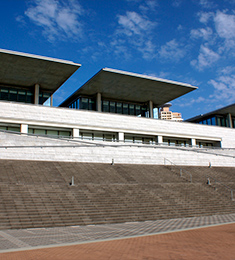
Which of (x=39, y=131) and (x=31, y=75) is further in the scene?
(x=31, y=75)

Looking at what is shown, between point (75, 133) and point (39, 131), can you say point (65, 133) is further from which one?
point (39, 131)

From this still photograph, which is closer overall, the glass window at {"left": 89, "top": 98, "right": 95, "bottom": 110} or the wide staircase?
the wide staircase

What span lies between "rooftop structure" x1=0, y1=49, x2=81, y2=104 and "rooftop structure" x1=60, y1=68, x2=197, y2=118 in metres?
3.97

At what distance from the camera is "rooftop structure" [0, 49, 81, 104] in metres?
31.6

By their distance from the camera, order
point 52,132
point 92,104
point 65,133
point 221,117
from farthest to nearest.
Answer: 1. point 221,117
2. point 92,104
3. point 65,133
4. point 52,132

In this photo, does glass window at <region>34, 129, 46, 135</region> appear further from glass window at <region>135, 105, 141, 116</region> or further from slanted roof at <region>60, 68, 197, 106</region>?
glass window at <region>135, 105, 141, 116</region>

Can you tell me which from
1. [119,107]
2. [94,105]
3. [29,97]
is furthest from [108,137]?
[29,97]

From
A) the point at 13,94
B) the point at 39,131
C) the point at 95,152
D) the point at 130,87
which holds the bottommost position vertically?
the point at 95,152

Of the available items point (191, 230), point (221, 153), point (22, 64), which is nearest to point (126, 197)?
point (191, 230)

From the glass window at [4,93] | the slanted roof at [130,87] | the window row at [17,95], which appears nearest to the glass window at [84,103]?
the slanted roof at [130,87]

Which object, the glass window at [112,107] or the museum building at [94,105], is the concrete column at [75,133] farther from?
the glass window at [112,107]

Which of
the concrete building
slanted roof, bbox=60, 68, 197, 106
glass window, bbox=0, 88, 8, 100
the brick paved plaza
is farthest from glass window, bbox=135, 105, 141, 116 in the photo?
the brick paved plaza

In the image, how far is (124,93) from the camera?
4247 centimetres

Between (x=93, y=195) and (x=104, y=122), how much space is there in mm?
17432
